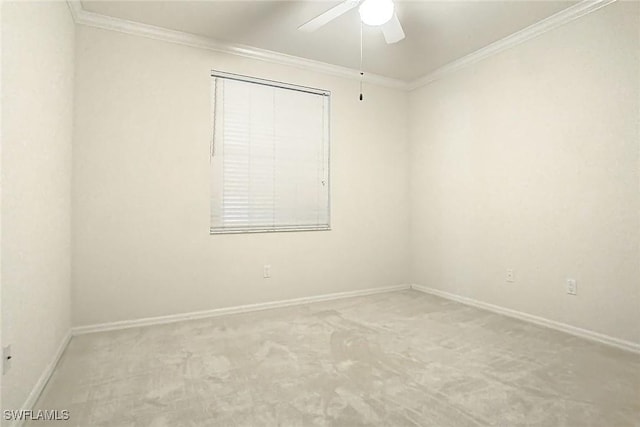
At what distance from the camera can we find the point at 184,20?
2.96m

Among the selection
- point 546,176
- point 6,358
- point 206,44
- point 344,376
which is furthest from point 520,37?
point 6,358

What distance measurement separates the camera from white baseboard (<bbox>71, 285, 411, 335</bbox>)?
9.52 ft

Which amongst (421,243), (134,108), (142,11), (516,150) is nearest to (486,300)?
(421,243)

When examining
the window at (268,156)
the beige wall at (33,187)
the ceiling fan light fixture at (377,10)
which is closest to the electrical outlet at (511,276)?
the window at (268,156)

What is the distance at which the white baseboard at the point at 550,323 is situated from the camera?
2527 millimetres

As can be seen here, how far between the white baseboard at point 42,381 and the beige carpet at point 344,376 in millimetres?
41

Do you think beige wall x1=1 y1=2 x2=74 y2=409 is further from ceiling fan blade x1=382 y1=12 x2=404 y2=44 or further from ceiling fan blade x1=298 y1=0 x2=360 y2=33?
ceiling fan blade x1=382 y1=12 x2=404 y2=44

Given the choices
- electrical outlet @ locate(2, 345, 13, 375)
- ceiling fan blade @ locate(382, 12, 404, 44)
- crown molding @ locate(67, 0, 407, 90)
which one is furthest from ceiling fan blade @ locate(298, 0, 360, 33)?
electrical outlet @ locate(2, 345, 13, 375)

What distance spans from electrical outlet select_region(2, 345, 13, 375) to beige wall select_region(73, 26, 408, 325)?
145 cm

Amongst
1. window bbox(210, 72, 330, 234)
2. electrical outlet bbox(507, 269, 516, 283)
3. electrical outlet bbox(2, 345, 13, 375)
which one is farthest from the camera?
window bbox(210, 72, 330, 234)

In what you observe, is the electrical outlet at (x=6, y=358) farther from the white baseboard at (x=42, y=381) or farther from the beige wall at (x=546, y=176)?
the beige wall at (x=546, y=176)

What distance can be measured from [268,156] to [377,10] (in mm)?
1995

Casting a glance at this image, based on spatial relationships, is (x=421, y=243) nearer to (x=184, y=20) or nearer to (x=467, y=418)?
(x=467, y=418)

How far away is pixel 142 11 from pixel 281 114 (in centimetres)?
146
